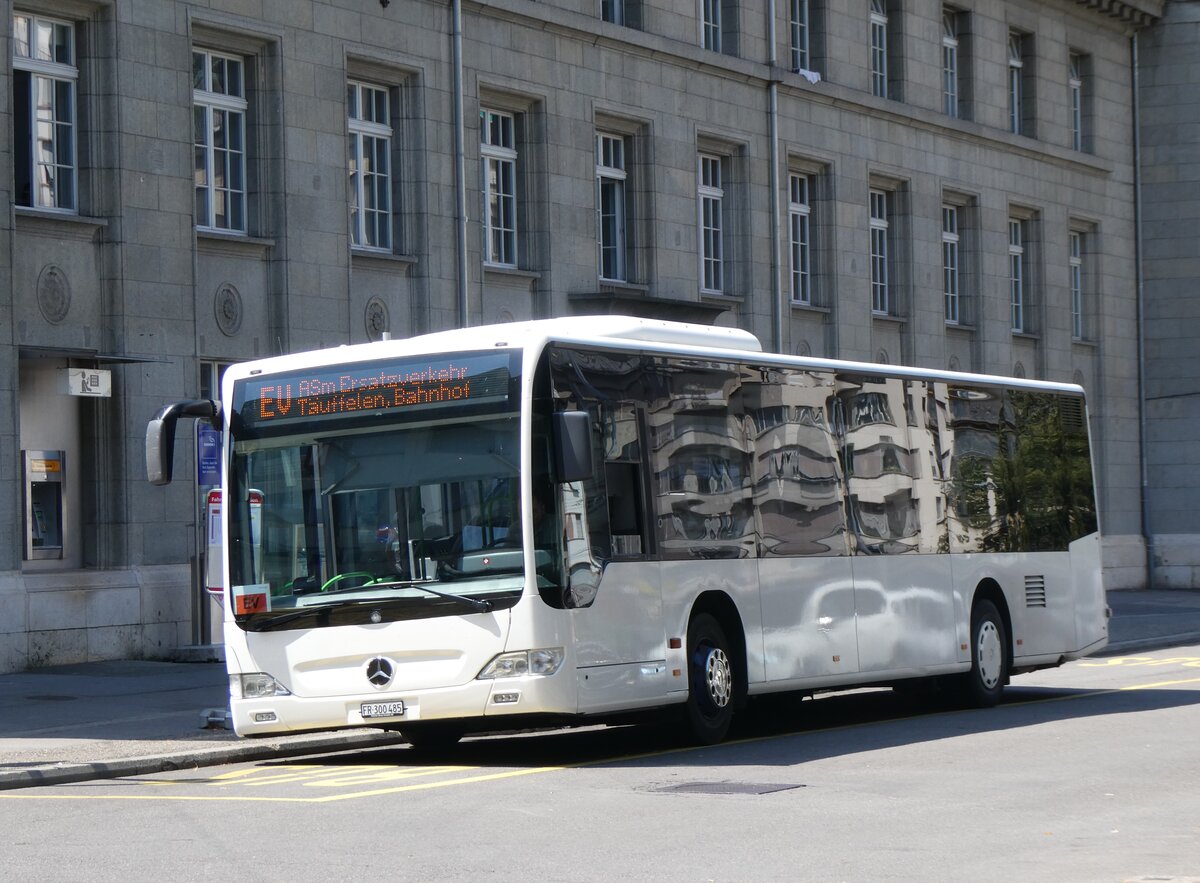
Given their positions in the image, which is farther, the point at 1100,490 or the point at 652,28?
the point at 1100,490

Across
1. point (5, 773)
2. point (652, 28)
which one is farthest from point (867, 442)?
point (652, 28)

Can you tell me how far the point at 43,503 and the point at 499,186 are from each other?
909 centimetres

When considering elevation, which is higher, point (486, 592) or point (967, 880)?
point (486, 592)

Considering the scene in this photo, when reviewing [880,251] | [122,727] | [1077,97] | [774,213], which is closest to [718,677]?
[122,727]

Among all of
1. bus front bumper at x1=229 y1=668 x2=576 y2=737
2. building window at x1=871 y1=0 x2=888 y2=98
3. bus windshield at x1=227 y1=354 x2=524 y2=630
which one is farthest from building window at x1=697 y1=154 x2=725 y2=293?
bus front bumper at x1=229 y1=668 x2=576 y2=737

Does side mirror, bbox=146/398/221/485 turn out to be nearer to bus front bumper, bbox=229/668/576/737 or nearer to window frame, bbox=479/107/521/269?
bus front bumper, bbox=229/668/576/737

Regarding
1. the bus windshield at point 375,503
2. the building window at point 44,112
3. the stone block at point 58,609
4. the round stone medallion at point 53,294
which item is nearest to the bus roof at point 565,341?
the bus windshield at point 375,503

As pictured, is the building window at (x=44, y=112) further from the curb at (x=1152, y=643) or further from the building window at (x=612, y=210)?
the curb at (x=1152, y=643)

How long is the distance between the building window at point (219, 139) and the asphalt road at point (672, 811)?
33.6ft

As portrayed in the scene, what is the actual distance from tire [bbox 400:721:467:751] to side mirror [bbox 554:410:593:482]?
2276mm

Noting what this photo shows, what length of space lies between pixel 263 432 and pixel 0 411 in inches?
332

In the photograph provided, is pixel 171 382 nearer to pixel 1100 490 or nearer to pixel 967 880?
pixel 967 880

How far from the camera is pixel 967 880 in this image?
8500 mm

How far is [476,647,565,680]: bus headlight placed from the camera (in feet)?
42.8
